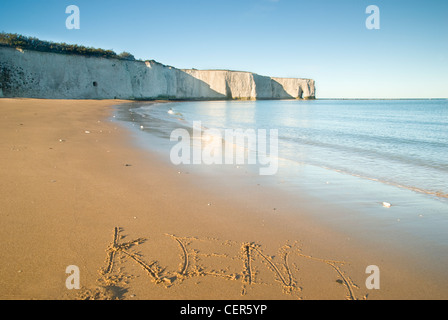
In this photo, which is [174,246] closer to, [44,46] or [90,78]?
[44,46]

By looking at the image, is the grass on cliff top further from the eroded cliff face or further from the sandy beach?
the sandy beach

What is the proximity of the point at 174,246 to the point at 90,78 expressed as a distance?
159 ft

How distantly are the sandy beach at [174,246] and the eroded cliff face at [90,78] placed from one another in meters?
39.6

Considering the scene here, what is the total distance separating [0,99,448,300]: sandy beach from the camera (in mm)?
2197

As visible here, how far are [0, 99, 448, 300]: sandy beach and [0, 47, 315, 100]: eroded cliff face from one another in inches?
1560

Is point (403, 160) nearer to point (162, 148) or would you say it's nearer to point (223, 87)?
point (162, 148)

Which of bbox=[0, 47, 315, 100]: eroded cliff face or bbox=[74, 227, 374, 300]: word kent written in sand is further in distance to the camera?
bbox=[0, 47, 315, 100]: eroded cliff face

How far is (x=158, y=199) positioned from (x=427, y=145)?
12.9 meters

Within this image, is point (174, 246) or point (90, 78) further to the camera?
point (90, 78)

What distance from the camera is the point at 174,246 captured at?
9.19 feet

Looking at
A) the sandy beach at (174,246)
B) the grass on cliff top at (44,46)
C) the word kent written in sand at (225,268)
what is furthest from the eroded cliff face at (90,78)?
→ the word kent written in sand at (225,268)

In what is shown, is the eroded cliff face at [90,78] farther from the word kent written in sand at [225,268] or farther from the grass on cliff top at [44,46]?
the word kent written in sand at [225,268]

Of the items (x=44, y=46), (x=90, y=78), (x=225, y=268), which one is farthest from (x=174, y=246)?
(x=90, y=78)

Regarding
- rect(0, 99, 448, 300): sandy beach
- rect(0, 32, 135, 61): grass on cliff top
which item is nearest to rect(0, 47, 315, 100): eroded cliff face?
rect(0, 32, 135, 61): grass on cliff top
